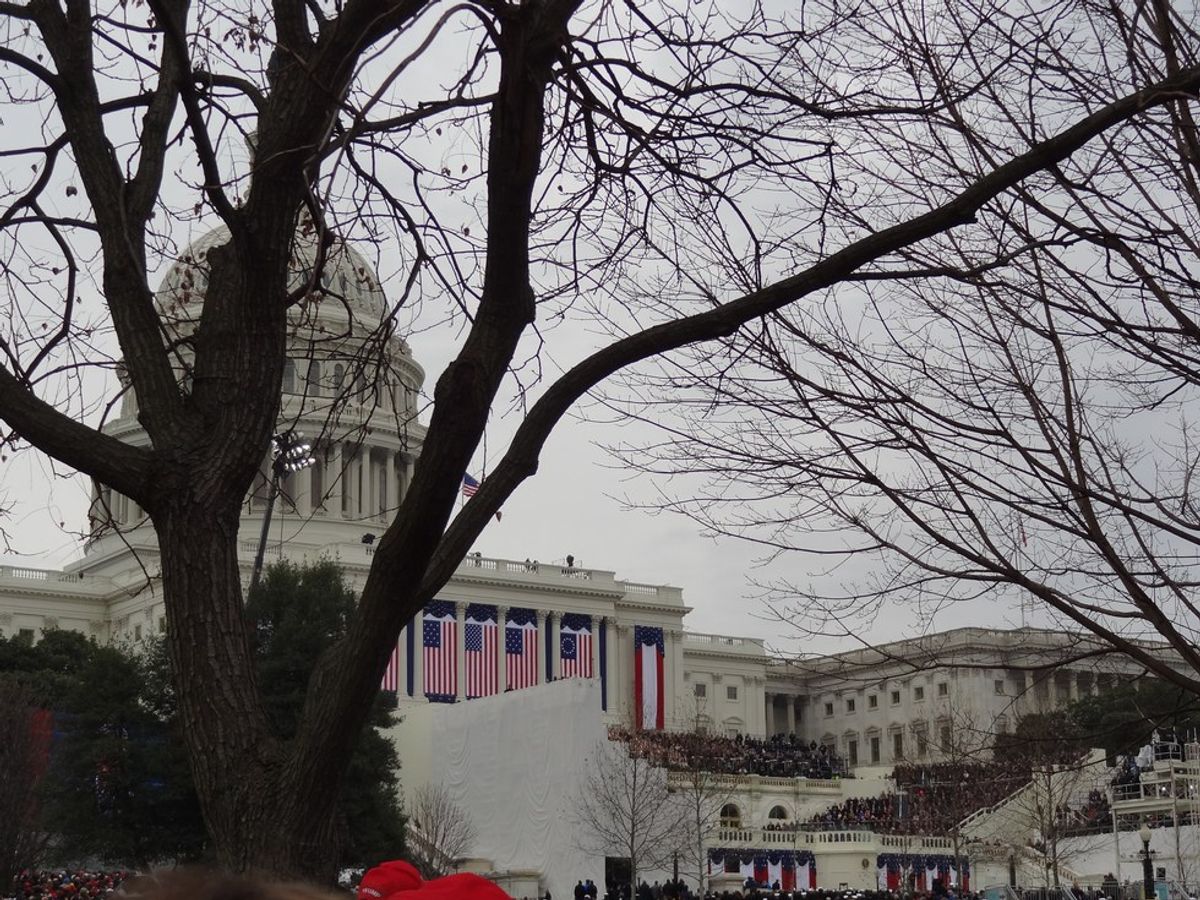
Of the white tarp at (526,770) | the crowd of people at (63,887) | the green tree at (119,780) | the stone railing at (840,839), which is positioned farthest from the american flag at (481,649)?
the crowd of people at (63,887)

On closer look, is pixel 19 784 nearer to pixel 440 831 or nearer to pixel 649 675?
pixel 440 831

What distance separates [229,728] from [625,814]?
140 feet

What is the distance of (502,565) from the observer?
288ft

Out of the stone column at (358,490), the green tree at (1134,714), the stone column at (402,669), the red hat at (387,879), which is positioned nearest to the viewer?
the red hat at (387,879)

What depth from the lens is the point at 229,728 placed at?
18.3 feet

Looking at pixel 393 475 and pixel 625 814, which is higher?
pixel 393 475

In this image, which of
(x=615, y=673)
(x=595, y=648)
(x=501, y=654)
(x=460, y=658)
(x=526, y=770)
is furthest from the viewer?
(x=615, y=673)

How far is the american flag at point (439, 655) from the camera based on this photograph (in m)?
76.6

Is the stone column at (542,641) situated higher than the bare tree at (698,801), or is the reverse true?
the stone column at (542,641)

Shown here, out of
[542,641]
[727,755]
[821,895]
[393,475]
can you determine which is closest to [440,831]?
[821,895]

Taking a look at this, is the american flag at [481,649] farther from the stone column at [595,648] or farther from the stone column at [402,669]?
the stone column at [595,648]

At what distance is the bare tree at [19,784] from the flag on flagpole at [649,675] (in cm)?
4274

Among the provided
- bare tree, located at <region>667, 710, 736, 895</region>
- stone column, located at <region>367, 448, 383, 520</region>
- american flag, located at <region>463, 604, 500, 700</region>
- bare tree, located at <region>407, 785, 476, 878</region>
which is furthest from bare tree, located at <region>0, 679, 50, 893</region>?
stone column, located at <region>367, 448, 383, 520</region>

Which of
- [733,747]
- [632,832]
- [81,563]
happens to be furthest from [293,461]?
[81,563]
